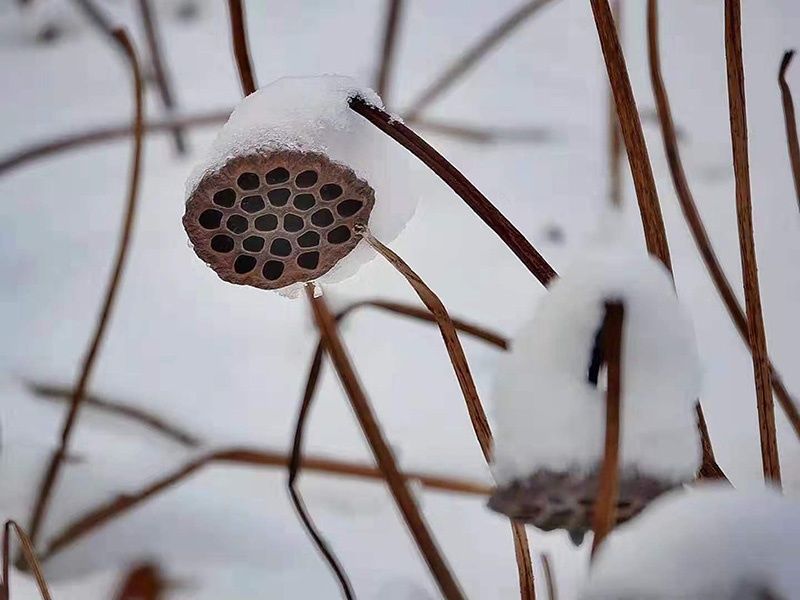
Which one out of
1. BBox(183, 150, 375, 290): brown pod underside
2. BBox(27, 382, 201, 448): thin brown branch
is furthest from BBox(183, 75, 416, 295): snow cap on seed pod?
BBox(27, 382, 201, 448): thin brown branch

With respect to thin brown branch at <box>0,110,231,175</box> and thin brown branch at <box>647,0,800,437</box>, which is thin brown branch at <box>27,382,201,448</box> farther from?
thin brown branch at <box>647,0,800,437</box>

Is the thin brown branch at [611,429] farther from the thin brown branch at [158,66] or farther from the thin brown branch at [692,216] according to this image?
the thin brown branch at [158,66]

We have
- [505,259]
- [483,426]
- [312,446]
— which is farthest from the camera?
[505,259]

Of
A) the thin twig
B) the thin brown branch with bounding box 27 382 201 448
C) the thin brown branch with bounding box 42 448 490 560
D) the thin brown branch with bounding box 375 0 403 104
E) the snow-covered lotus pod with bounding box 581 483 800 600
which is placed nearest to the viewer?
the snow-covered lotus pod with bounding box 581 483 800 600

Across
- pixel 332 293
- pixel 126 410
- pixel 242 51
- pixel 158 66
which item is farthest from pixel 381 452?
pixel 158 66

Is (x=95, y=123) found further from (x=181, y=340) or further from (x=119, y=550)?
(x=119, y=550)

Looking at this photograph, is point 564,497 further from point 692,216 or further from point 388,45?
point 388,45

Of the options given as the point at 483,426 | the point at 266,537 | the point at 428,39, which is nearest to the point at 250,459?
the point at 266,537
